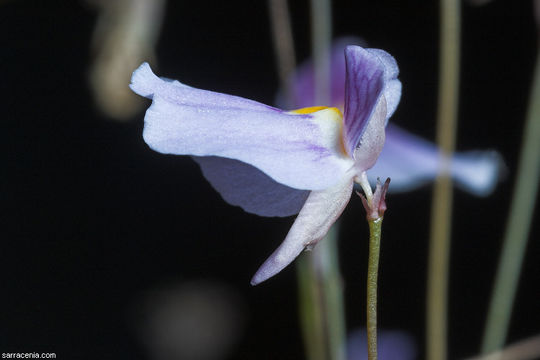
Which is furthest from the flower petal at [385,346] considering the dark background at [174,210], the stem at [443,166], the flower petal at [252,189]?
the flower petal at [252,189]

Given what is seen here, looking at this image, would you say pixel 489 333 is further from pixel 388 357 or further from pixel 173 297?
pixel 173 297

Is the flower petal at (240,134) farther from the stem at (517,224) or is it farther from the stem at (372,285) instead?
the stem at (517,224)

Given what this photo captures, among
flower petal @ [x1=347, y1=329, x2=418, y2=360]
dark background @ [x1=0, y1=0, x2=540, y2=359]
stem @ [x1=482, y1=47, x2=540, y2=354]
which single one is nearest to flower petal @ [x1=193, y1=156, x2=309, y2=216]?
stem @ [x1=482, y1=47, x2=540, y2=354]

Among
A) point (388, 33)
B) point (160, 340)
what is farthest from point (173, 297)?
point (388, 33)

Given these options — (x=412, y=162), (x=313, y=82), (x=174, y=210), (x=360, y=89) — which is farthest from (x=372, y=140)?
(x=174, y=210)

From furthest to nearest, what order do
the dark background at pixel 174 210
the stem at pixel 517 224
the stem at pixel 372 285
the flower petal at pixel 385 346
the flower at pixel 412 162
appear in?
the dark background at pixel 174 210, the flower petal at pixel 385 346, the stem at pixel 517 224, the flower at pixel 412 162, the stem at pixel 372 285

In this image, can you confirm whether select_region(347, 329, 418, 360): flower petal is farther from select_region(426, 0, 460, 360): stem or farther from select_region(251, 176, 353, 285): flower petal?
select_region(251, 176, 353, 285): flower petal
